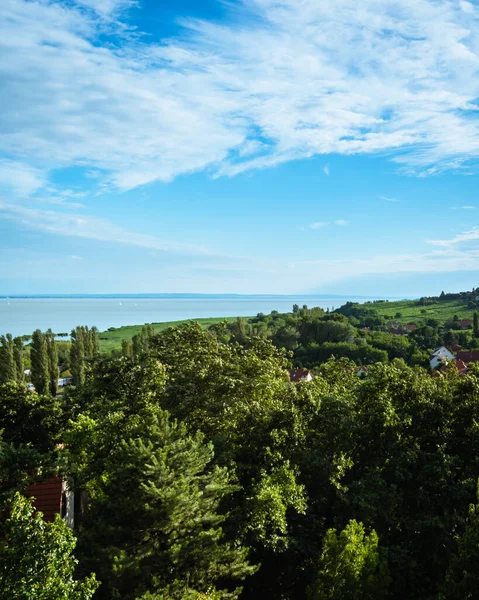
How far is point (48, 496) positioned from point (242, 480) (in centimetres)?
1012

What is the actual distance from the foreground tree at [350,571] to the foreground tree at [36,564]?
6.56m

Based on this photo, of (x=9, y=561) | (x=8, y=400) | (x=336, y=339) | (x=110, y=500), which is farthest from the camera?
(x=336, y=339)

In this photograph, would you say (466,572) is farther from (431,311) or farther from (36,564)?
(431,311)

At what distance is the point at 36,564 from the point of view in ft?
28.9

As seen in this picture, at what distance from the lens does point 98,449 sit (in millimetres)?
18000

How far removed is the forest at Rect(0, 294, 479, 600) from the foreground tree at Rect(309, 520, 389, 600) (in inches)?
1.7

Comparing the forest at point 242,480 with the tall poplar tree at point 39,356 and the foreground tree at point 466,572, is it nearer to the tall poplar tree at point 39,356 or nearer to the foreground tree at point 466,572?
the foreground tree at point 466,572

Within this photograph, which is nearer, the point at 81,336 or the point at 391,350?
the point at 81,336

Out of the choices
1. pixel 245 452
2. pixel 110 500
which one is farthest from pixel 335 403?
pixel 110 500

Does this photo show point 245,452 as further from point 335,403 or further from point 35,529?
point 35,529

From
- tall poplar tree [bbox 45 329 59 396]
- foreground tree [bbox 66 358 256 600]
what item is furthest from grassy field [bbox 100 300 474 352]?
foreground tree [bbox 66 358 256 600]

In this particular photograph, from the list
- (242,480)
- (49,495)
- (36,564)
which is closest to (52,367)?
(49,495)

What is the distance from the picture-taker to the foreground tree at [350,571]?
12.4 m

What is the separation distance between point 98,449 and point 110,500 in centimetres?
512
